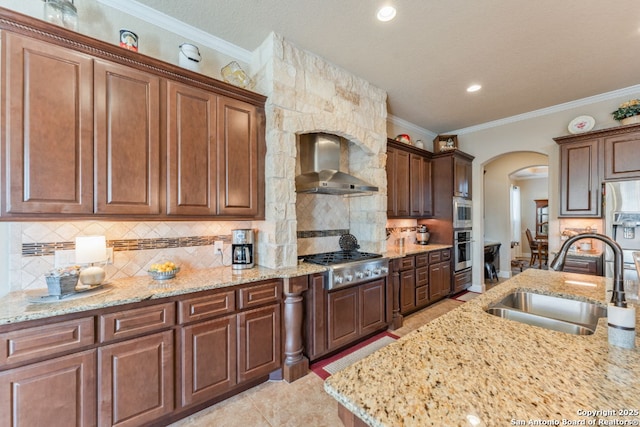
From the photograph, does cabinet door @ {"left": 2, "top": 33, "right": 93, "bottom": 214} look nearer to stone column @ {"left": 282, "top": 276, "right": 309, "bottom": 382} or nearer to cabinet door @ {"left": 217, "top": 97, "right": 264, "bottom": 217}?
cabinet door @ {"left": 217, "top": 97, "right": 264, "bottom": 217}

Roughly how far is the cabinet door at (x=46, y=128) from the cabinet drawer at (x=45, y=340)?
2.21 ft

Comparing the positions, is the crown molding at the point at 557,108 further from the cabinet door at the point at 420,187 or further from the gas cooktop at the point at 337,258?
the gas cooktop at the point at 337,258

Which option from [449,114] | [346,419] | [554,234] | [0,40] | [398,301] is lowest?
[398,301]

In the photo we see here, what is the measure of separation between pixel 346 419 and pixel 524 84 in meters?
4.16

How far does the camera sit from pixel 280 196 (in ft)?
8.11

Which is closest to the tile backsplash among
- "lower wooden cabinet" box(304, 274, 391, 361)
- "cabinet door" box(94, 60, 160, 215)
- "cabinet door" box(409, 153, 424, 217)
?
"cabinet door" box(94, 60, 160, 215)

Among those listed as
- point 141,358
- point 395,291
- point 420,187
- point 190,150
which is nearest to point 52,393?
point 141,358

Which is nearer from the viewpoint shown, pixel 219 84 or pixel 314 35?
pixel 219 84

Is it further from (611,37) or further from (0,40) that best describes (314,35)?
(611,37)

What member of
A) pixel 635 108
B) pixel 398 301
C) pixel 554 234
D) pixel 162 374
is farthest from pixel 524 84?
pixel 162 374

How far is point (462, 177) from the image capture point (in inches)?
183

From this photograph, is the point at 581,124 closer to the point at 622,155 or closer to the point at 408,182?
the point at 622,155

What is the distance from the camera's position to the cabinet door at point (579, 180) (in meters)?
3.49

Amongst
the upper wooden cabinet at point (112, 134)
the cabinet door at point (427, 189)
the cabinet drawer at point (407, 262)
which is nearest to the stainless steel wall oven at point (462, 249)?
the cabinet door at point (427, 189)
